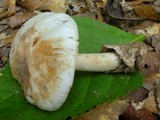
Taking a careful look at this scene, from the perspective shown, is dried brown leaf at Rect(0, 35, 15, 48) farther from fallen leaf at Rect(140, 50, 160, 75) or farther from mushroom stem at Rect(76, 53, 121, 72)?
fallen leaf at Rect(140, 50, 160, 75)

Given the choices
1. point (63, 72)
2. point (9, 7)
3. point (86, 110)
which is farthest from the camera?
point (9, 7)

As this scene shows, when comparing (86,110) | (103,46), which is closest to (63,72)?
(86,110)

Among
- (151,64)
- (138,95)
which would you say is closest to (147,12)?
(151,64)

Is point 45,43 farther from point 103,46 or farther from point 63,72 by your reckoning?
point 103,46

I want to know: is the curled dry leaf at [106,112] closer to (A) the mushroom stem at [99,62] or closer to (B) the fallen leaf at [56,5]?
(A) the mushroom stem at [99,62]

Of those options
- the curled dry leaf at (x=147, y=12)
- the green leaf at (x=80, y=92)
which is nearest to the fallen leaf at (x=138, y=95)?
the green leaf at (x=80, y=92)

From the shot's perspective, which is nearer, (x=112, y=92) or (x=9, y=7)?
(x=112, y=92)

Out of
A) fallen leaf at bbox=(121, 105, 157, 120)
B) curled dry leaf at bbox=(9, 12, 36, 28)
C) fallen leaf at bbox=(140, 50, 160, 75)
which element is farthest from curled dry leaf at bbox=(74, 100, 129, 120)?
curled dry leaf at bbox=(9, 12, 36, 28)
